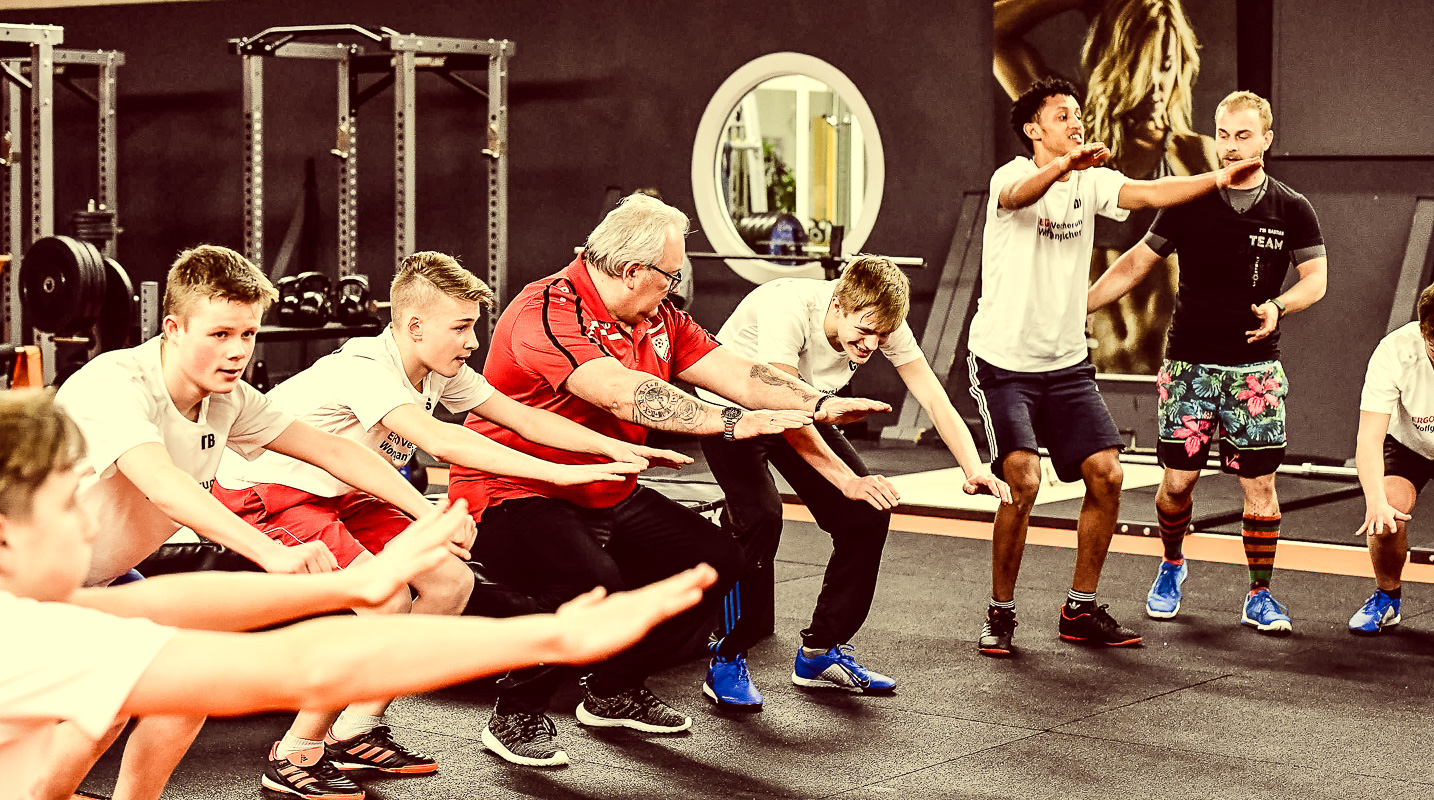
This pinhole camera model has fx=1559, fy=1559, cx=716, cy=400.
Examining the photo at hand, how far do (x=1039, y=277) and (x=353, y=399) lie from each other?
1.86 metres

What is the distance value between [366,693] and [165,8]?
10381 millimetres

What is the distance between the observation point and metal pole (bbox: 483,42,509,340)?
856 cm

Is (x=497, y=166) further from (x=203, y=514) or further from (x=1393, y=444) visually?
(x=203, y=514)

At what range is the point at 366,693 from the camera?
4.12 ft

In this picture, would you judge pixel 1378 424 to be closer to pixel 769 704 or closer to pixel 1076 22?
pixel 769 704

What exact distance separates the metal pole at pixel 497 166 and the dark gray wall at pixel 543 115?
60cm

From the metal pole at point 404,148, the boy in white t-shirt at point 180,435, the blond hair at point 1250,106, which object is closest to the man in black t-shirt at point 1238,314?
the blond hair at point 1250,106

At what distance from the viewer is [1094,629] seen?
4.04m

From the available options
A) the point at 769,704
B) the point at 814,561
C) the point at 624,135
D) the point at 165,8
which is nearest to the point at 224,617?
the point at 769,704

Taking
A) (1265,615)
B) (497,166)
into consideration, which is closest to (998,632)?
(1265,615)

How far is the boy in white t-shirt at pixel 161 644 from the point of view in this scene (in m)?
1.22

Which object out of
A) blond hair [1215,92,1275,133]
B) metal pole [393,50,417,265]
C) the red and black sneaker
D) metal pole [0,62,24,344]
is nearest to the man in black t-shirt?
blond hair [1215,92,1275,133]

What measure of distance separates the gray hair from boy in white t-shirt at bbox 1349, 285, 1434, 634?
5.88ft

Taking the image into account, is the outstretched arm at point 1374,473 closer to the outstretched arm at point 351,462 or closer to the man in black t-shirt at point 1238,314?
the man in black t-shirt at point 1238,314
